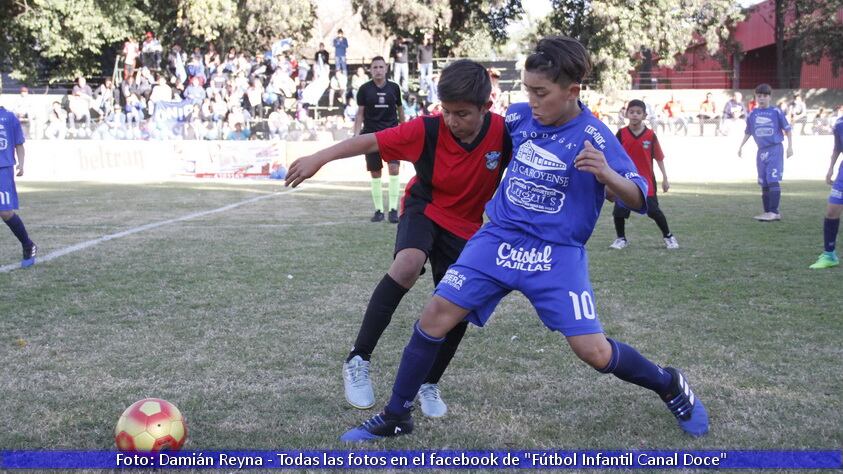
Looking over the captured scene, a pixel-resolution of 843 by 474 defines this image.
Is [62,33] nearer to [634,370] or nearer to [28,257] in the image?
[28,257]

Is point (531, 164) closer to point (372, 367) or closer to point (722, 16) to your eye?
point (372, 367)

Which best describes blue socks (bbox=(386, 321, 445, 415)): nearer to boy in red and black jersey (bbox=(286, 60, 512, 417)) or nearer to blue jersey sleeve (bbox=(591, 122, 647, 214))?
boy in red and black jersey (bbox=(286, 60, 512, 417))

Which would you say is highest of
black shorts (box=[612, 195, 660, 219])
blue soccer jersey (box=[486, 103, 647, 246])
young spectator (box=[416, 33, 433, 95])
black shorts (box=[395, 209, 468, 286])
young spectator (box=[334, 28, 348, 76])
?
young spectator (box=[334, 28, 348, 76])

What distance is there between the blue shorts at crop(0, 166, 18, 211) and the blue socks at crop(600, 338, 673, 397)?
255 inches

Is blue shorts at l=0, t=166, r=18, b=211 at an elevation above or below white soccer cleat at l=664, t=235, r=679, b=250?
above

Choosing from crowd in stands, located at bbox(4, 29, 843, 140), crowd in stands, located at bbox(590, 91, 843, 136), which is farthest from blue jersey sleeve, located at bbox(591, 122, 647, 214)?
crowd in stands, located at bbox(590, 91, 843, 136)

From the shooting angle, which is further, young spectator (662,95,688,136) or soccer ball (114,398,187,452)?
young spectator (662,95,688,136)

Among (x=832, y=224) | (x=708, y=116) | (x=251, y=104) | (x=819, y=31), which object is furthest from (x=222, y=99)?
(x=819, y=31)

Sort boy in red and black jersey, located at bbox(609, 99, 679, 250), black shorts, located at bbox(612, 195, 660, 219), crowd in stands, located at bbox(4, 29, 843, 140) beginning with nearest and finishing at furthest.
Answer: black shorts, located at bbox(612, 195, 660, 219) → boy in red and black jersey, located at bbox(609, 99, 679, 250) → crowd in stands, located at bbox(4, 29, 843, 140)

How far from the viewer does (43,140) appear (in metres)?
24.2

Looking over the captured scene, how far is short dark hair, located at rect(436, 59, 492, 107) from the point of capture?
3408mm

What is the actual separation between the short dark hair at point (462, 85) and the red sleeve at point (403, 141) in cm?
22

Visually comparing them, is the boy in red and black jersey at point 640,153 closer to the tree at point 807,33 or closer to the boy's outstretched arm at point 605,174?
the boy's outstretched arm at point 605,174

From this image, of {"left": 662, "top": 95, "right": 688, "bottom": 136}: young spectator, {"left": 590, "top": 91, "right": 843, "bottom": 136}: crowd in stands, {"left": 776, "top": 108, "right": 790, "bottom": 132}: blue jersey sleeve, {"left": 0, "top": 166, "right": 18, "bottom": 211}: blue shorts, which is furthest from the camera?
{"left": 662, "top": 95, "right": 688, "bottom": 136}: young spectator
